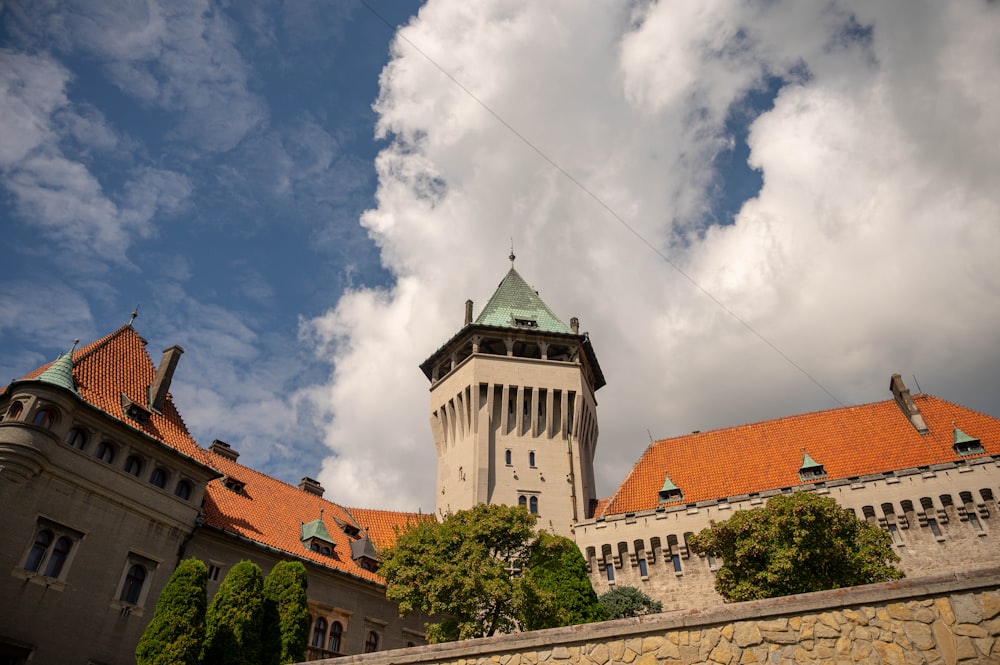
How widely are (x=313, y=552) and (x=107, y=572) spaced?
33.1 ft

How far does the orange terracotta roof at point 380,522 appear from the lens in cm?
3875

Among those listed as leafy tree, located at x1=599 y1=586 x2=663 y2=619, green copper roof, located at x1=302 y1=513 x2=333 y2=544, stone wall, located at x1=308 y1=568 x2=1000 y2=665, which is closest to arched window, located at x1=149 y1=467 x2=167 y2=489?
green copper roof, located at x1=302 y1=513 x2=333 y2=544

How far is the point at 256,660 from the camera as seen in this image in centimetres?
2169

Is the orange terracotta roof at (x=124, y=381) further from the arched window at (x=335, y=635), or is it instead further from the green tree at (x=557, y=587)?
the green tree at (x=557, y=587)

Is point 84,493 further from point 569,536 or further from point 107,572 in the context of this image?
point 569,536

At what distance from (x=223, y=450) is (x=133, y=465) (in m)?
12.7

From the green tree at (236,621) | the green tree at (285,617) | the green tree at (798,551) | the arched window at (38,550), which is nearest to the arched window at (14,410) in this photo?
the arched window at (38,550)

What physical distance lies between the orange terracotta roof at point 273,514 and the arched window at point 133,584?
3662 mm

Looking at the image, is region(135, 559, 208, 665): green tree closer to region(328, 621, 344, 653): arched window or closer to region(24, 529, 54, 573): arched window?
region(24, 529, 54, 573): arched window

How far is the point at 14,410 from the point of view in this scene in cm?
2281

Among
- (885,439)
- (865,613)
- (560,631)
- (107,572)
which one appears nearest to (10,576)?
(107,572)

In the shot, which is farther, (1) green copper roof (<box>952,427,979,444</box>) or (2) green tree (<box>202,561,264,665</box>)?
(1) green copper roof (<box>952,427,979,444</box>)

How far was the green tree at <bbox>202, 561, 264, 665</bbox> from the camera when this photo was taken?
2106 cm

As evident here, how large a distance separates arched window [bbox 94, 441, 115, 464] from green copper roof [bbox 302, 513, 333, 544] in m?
10.6
